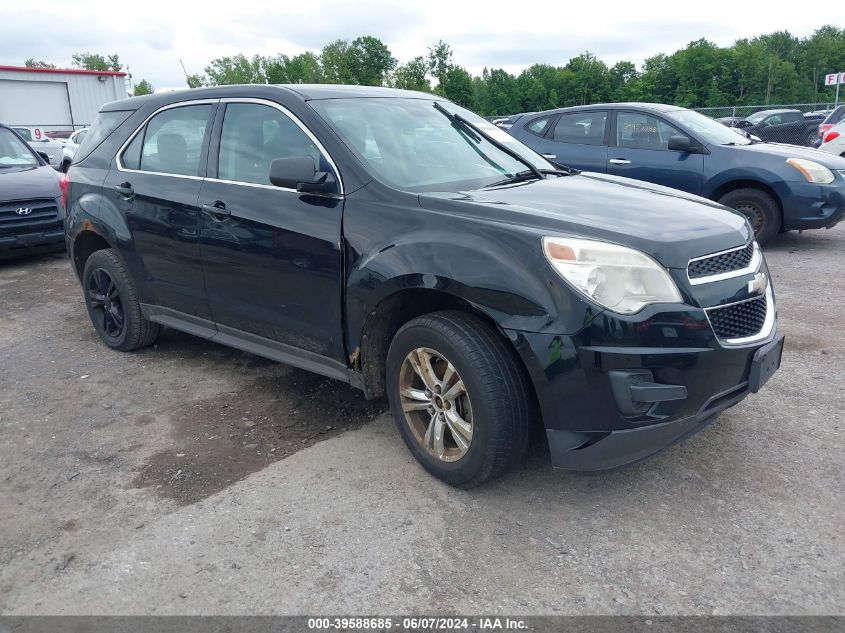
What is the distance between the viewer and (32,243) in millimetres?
8602

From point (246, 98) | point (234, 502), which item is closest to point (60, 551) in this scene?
point (234, 502)

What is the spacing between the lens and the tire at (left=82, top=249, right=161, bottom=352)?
16.5 feet

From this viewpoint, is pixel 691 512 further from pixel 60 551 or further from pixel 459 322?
pixel 60 551

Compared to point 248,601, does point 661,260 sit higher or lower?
higher

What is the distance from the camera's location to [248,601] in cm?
258

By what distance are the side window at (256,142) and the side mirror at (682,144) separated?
18.6 ft

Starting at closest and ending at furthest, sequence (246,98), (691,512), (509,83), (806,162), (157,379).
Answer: (691,512), (246,98), (157,379), (806,162), (509,83)

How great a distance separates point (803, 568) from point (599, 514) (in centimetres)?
78

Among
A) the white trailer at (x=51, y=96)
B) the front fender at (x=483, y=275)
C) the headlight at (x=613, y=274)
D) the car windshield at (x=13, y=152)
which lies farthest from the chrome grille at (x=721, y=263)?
the white trailer at (x=51, y=96)

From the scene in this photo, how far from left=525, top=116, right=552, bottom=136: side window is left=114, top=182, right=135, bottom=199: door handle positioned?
6.07 metres

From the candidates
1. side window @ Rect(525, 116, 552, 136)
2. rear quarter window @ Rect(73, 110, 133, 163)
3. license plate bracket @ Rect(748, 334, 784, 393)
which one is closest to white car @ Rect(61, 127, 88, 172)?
side window @ Rect(525, 116, 552, 136)

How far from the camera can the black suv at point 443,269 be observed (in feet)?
9.12

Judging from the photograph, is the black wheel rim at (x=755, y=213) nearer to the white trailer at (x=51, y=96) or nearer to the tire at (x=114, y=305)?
the tire at (x=114, y=305)

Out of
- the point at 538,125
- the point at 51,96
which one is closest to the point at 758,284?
Answer: the point at 538,125
